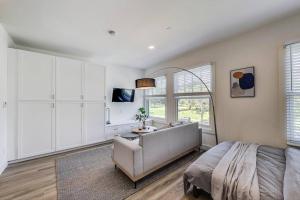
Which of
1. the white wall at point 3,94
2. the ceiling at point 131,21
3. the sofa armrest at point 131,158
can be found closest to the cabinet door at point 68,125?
the white wall at point 3,94

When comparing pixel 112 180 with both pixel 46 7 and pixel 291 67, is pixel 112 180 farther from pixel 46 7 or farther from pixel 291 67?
pixel 291 67

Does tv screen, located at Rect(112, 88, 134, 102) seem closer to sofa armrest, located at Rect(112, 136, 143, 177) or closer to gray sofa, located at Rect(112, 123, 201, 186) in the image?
gray sofa, located at Rect(112, 123, 201, 186)

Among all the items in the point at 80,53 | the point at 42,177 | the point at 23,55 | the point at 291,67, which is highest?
the point at 80,53

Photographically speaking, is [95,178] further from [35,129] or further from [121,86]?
[121,86]

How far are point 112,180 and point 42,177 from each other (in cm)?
121

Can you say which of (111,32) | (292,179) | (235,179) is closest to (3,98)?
(111,32)

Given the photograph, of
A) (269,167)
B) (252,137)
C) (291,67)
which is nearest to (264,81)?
(291,67)

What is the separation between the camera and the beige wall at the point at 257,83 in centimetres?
237

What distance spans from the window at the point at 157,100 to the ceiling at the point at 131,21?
1663mm

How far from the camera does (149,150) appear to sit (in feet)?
7.16

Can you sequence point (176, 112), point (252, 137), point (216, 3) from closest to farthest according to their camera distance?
point (216, 3), point (252, 137), point (176, 112)

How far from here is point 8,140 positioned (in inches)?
106

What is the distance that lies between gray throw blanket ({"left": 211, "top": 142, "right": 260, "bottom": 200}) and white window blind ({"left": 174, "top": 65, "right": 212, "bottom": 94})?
2.00 meters

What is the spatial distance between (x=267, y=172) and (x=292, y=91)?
1581 millimetres
